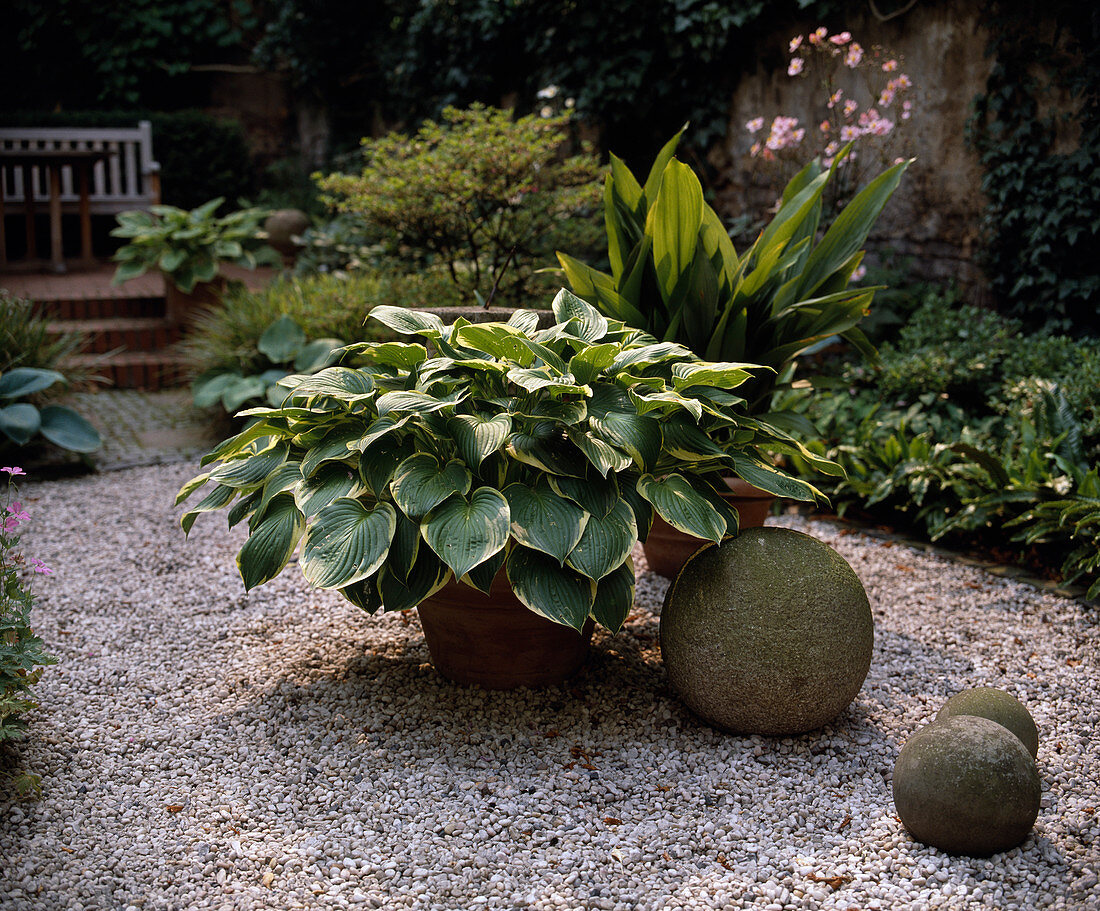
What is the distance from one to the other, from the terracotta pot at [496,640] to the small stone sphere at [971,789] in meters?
0.82

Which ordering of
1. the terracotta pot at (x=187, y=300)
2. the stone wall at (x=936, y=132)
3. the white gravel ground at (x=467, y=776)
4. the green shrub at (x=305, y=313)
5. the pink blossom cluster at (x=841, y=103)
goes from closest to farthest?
the white gravel ground at (x=467, y=776)
the pink blossom cluster at (x=841, y=103)
the stone wall at (x=936, y=132)
the green shrub at (x=305, y=313)
the terracotta pot at (x=187, y=300)

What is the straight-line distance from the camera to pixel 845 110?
181 inches

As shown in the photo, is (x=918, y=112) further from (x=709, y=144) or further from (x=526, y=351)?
(x=526, y=351)

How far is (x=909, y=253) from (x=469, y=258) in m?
2.58

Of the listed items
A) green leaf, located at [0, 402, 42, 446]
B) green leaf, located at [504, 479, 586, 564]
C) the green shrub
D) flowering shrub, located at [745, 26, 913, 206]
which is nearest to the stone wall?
flowering shrub, located at [745, 26, 913, 206]

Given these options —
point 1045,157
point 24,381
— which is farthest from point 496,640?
point 1045,157

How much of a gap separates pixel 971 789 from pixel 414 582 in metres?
1.20

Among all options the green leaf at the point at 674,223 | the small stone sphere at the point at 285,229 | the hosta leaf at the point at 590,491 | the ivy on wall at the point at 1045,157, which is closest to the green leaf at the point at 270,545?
the hosta leaf at the point at 590,491

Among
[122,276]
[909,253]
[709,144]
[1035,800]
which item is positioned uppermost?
[709,144]

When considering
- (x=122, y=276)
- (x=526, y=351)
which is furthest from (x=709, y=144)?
(x=526, y=351)

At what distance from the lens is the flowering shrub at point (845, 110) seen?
177 inches

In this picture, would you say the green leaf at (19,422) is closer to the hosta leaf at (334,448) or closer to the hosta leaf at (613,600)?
the hosta leaf at (334,448)

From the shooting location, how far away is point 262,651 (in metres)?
2.54

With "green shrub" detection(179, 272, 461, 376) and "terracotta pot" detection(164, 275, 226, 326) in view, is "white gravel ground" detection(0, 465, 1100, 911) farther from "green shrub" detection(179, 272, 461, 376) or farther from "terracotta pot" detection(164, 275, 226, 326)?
"terracotta pot" detection(164, 275, 226, 326)
